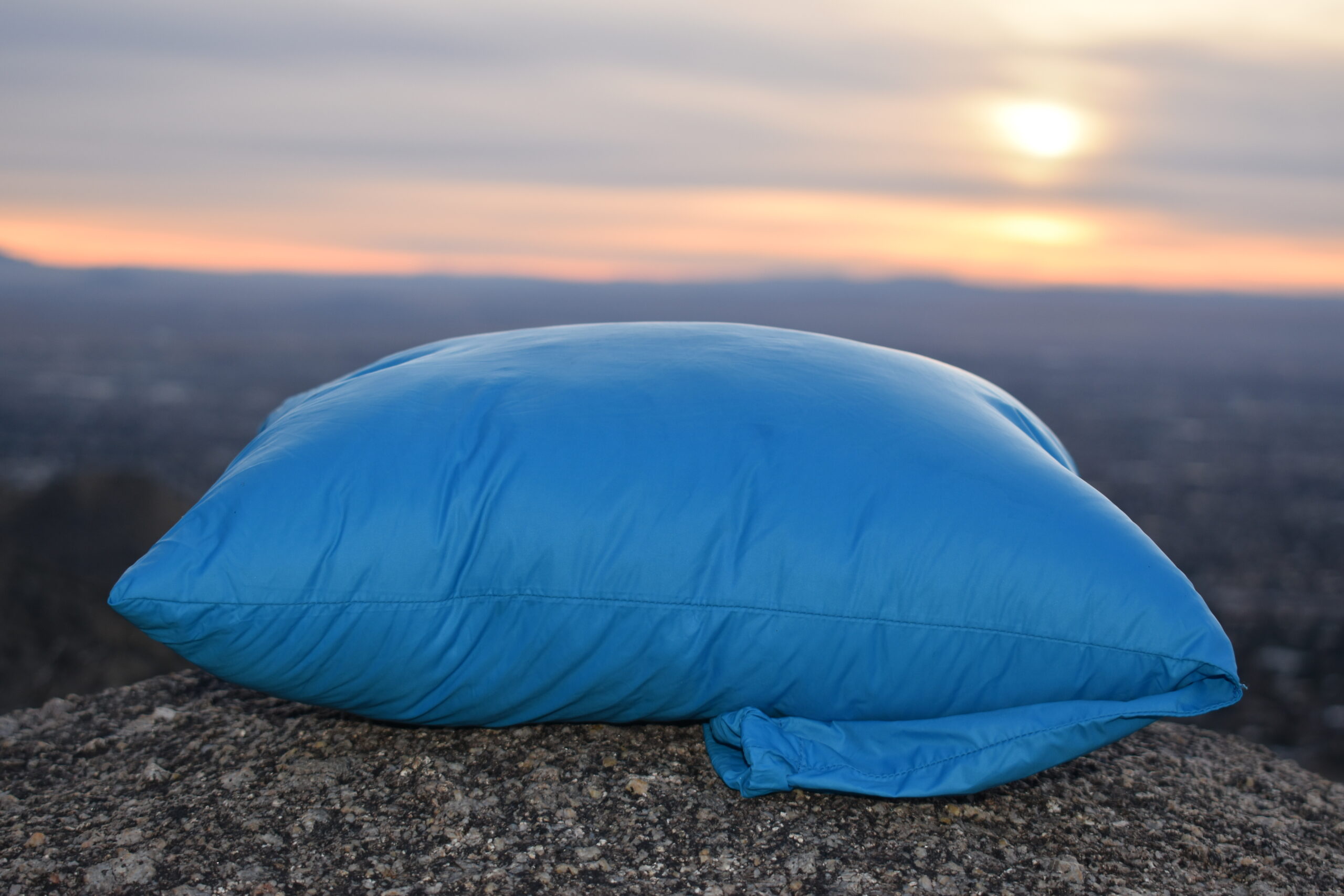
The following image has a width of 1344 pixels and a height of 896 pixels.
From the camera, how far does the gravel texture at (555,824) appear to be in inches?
73.1

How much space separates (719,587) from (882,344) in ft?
70.7

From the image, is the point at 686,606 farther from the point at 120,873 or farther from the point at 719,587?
the point at 120,873

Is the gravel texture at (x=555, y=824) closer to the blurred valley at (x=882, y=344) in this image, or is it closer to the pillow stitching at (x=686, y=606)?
the pillow stitching at (x=686, y=606)

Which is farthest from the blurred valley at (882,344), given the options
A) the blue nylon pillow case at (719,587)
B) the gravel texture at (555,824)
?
the blue nylon pillow case at (719,587)

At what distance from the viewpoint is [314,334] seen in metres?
54.8

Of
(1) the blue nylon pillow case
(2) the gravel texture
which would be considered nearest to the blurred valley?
(2) the gravel texture

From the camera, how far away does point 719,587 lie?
6.27ft

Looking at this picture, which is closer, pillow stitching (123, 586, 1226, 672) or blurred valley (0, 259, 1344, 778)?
pillow stitching (123, 586, 1226, 672)

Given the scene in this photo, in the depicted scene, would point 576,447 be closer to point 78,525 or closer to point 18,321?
point 78,525

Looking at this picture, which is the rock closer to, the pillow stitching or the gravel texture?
the gravel texture

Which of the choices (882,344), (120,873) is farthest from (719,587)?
(882,344)

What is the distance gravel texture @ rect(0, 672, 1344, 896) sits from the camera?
1.86m

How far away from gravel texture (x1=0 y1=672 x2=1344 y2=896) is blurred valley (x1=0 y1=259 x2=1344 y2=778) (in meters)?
4.20

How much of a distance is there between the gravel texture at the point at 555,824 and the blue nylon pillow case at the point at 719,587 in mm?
130
